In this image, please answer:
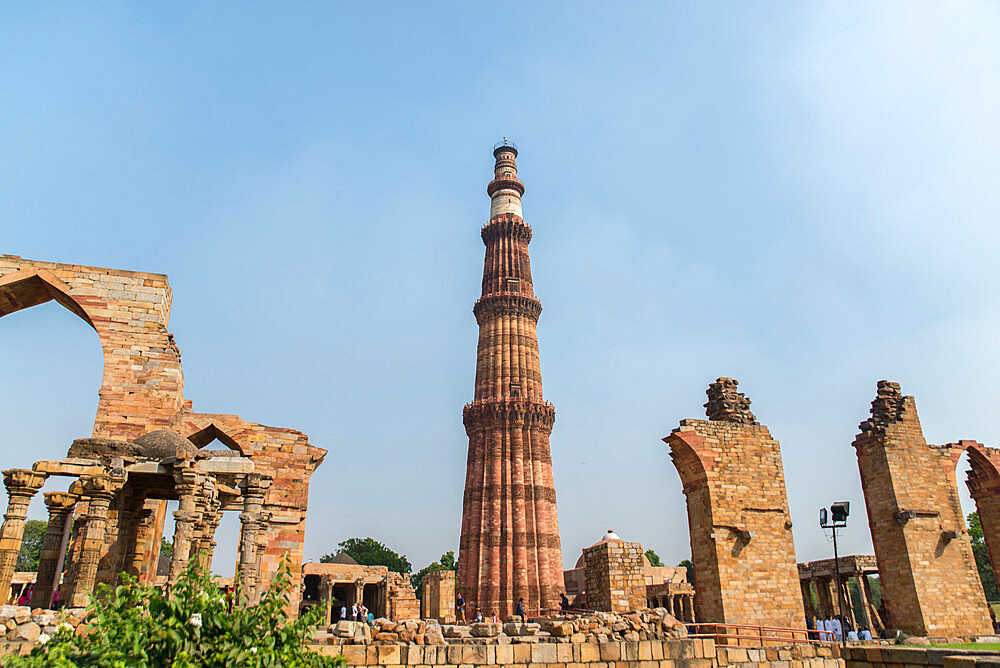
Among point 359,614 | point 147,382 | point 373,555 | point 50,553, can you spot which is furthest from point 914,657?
point 373,555

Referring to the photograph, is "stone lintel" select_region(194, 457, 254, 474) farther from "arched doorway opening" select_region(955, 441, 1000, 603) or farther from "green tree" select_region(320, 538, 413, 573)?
"green tree" select_region(320, 538, 413, 573)

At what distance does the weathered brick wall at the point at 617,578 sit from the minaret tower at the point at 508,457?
12151 mm

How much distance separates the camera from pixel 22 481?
797 cm

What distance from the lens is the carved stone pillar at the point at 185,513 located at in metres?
7.47

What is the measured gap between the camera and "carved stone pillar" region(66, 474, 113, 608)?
8.15 metres

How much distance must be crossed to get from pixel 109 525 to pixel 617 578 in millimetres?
7969

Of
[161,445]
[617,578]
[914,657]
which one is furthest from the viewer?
[617,578]

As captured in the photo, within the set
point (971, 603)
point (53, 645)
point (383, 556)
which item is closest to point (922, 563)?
point (971, 603)

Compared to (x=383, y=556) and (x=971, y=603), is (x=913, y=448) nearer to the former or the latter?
(x=971, y=603)

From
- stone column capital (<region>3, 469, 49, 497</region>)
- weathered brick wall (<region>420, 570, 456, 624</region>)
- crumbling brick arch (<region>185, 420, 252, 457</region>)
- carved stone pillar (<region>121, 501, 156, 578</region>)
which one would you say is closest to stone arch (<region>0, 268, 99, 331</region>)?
crumbling brick arch (<region>185, 420, 252, 457</region>)

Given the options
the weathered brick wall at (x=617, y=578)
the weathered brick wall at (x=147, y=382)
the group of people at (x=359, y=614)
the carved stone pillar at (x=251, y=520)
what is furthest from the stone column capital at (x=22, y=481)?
the weathered brick wall at (x=617, y=578)

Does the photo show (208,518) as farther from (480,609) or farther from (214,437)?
(480,609)

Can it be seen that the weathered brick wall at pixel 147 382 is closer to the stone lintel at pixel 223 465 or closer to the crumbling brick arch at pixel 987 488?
the stone lintel at pixel 223 465

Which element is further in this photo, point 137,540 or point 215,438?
point 215,438
